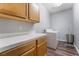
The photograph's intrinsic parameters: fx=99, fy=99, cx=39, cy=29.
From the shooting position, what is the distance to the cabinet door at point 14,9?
1270mm

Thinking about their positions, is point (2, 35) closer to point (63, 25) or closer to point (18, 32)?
point (18, 32)

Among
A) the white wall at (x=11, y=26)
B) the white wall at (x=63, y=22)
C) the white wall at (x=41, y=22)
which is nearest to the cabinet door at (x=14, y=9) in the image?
the white wall at (x=11, y=26)

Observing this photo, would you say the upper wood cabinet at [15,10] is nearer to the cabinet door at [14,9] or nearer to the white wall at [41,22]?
the cabinet door at [14,9]

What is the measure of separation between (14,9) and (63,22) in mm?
4496

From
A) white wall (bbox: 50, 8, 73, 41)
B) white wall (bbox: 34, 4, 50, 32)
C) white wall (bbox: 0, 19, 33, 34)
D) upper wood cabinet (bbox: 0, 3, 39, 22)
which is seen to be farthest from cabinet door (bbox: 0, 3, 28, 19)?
white wall (bbox: 50, 8, 73, 41)

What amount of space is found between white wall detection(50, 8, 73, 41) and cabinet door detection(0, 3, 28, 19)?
12.4ft

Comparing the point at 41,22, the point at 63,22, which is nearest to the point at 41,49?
the point at 41,22

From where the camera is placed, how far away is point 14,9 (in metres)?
1.55

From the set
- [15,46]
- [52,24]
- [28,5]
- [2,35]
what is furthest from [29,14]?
[52,24]

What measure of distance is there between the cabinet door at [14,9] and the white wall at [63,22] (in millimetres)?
3787

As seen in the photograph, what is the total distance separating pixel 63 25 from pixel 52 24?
64 cm

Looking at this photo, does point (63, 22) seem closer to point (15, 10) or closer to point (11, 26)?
point (11, 26)

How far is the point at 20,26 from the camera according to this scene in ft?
7.59

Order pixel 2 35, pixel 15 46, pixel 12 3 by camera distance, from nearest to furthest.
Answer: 1. pixel 15 46
2. pixel 12 3
3. pixel 2 35
